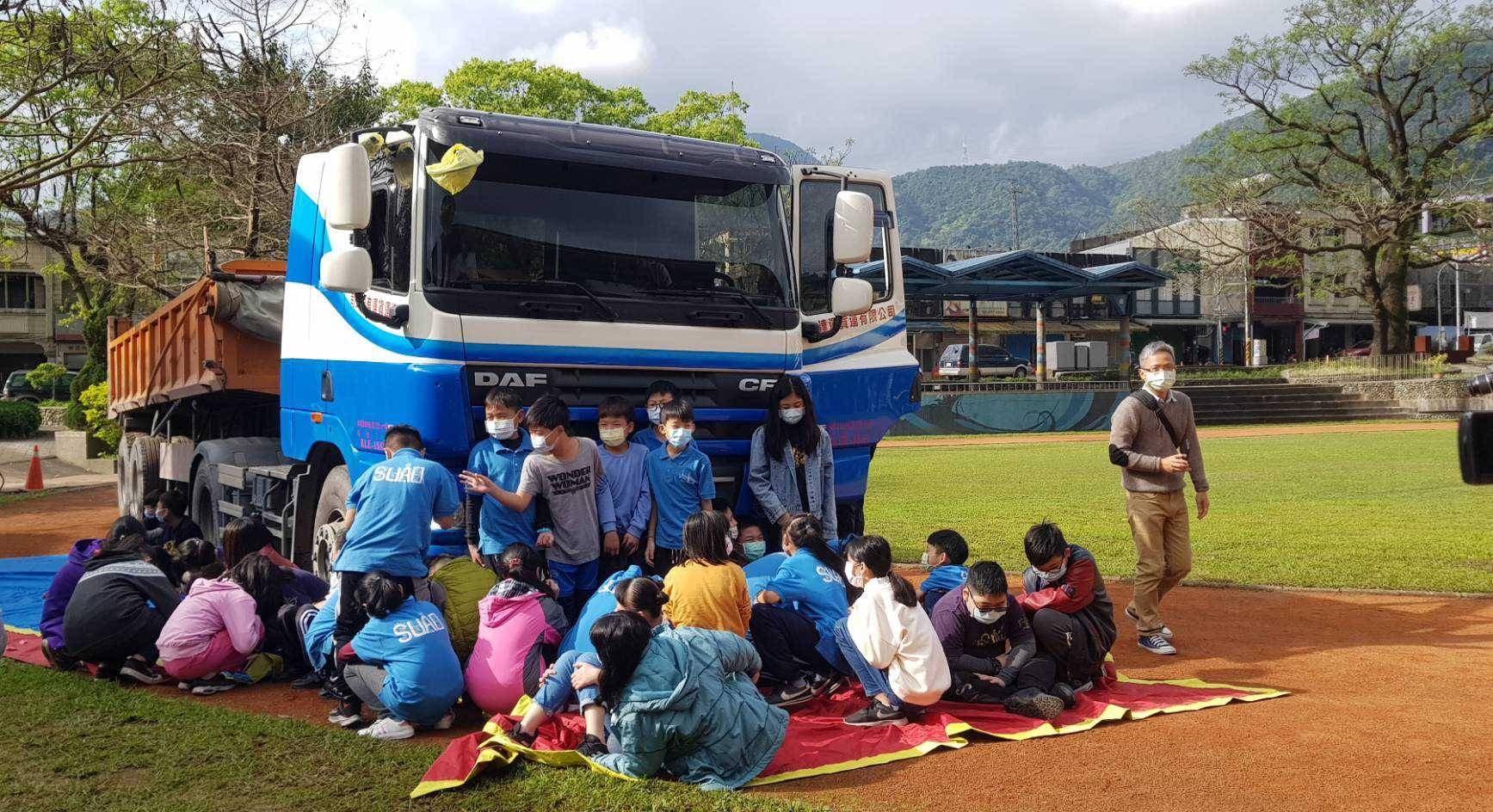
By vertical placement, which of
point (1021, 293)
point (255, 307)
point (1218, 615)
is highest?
point (1021, 293)

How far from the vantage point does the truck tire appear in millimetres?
13141

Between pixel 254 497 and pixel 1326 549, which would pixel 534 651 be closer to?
pixel 254 497

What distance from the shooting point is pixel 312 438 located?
8.44m

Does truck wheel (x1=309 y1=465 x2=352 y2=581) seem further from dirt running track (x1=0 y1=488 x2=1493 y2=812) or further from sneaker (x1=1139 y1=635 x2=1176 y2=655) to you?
sneaker (x1=1139 y1=635 x2=1176 y2=655)

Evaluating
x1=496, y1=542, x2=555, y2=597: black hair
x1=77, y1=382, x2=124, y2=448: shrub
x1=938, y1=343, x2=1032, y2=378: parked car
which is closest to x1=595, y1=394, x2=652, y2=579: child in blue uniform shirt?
A: x1=496, y1=542, x2=555, y2=597: black hair

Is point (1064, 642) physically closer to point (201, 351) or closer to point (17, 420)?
point (201, 351)

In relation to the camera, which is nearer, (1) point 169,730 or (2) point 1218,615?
(1) point 169,730

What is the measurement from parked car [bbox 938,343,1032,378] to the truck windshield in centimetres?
4157

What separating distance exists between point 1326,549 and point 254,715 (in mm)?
10244

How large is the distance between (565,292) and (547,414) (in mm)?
866

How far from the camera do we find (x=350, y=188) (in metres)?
6.94

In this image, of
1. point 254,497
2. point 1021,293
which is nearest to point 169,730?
point 254,497

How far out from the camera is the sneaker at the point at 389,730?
5852 mm

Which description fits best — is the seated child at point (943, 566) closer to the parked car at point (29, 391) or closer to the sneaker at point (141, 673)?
the sneaker at point (141, 673)
